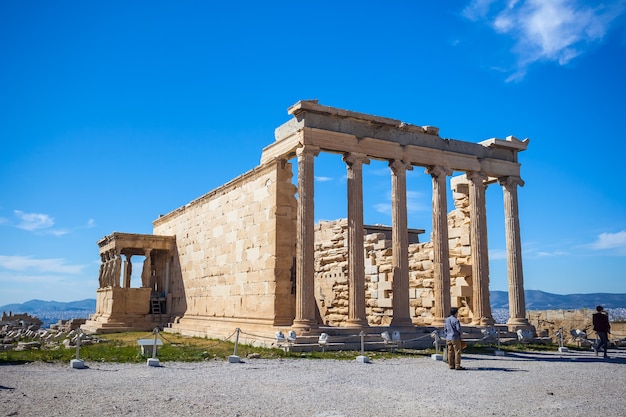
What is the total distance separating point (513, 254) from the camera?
21.5 metres

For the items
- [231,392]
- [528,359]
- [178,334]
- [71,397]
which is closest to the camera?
[71,397]

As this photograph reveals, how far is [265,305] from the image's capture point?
1895 centimetres

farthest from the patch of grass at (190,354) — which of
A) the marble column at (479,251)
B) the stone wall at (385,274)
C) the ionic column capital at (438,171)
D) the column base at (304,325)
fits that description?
the ionic column capital at (438,171)

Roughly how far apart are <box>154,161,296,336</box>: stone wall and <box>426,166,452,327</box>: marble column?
4794 mm

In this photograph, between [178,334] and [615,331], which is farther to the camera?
[615,331]

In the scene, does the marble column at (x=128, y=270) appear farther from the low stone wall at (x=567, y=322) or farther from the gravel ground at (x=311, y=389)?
the low stone wall at (x=567, y=322)

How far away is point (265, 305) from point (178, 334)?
238 inches

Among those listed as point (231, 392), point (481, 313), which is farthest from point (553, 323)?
point (231, 392)

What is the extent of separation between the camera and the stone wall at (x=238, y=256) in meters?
18.9

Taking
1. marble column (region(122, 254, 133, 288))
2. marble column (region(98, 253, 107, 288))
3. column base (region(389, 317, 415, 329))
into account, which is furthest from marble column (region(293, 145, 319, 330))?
marble column (region(98, 253, 107, 288))

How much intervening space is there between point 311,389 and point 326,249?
14611 millimetres

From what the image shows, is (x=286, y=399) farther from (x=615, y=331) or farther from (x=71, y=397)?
(x=615, y=331)

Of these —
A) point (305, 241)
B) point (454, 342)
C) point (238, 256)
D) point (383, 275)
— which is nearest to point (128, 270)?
point (238, 256)

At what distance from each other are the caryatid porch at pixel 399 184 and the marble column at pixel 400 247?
0.10ft
